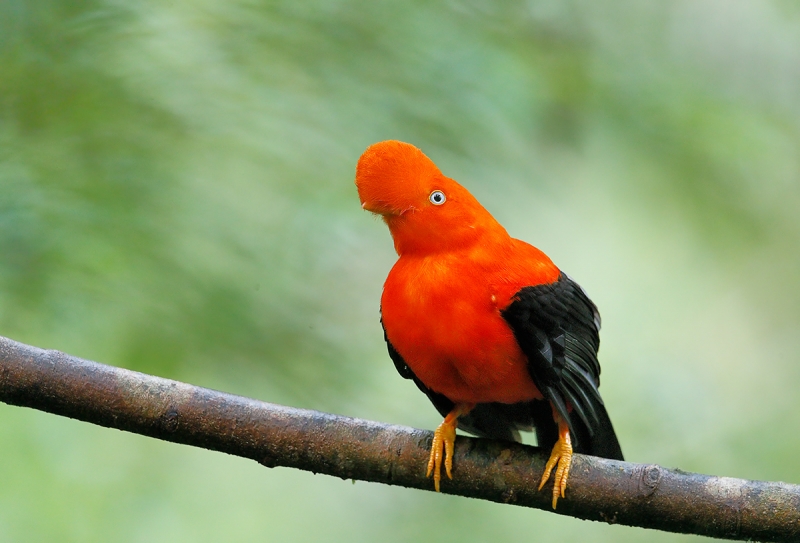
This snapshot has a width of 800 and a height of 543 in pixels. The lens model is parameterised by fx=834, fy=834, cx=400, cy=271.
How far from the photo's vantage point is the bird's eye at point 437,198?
8.30 feet

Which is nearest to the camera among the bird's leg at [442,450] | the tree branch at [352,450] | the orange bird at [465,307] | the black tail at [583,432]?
the tree branch at [352,450]

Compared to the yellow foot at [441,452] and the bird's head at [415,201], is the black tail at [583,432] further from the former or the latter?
the bird's head at [415,201]

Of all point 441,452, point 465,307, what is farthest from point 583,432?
point 465,307

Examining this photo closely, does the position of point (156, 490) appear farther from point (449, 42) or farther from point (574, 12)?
point (574, 12)

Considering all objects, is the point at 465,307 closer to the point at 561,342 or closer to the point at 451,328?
the point at 451,328

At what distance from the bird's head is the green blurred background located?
1.52 feet

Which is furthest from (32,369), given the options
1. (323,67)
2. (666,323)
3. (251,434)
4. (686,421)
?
(666,323)

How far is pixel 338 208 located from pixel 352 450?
108cm

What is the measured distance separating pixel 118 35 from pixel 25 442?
2098 millimetres

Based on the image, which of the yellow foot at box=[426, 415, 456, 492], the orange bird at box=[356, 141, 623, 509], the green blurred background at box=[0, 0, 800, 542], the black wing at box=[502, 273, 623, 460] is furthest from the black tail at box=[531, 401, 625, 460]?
the green blurred background at box=[0, 0, 800, 542]

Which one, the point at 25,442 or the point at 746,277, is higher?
the point at 746,277

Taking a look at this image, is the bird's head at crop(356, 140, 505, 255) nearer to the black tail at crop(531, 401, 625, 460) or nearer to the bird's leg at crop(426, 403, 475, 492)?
the bird's leg at crop(426, 403, 475, 492)

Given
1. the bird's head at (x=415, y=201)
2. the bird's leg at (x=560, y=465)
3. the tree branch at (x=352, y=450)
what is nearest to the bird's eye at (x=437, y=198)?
the bird's head at (x=415, y=201)

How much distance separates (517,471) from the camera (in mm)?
2580
